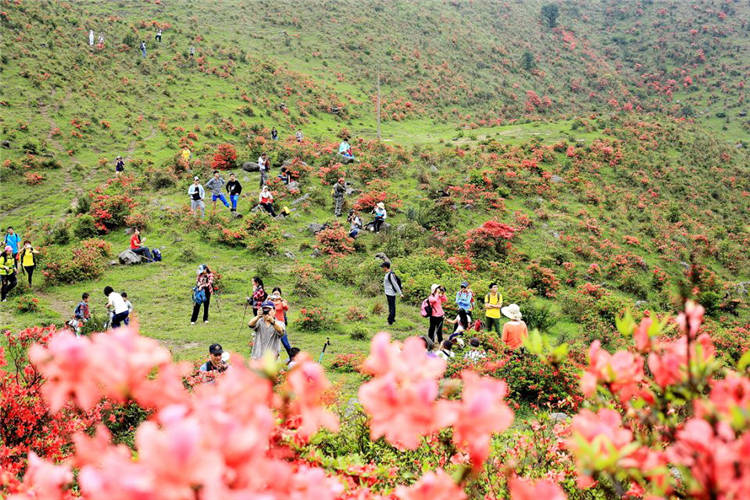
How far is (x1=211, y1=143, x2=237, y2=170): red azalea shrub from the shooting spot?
75.7 feet

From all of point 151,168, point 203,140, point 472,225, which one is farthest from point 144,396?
point 203,140

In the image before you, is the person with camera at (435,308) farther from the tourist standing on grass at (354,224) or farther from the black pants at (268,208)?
the black pants at (268,208)

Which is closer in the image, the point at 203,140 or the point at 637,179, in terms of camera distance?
the point at 637,179

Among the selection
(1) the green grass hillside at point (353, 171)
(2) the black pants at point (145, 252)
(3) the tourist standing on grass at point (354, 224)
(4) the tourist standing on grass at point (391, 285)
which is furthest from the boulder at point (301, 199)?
(4) the tourist standing on grass at point (391, 285)

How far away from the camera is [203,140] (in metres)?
28.5

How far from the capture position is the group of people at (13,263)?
38.0ft

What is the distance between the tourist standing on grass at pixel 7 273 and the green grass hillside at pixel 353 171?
2.15 ft

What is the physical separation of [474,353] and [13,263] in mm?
11630

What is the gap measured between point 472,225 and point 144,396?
17.8m

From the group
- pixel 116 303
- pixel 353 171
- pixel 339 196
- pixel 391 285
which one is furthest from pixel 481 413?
pixel 353 171

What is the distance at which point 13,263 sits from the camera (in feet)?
38.5

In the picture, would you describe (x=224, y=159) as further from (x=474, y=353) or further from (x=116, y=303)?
(x=474, y=353)

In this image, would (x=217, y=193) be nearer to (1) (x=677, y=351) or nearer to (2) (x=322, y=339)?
(2) (x=322, y=339)

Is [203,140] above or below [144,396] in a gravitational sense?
below
